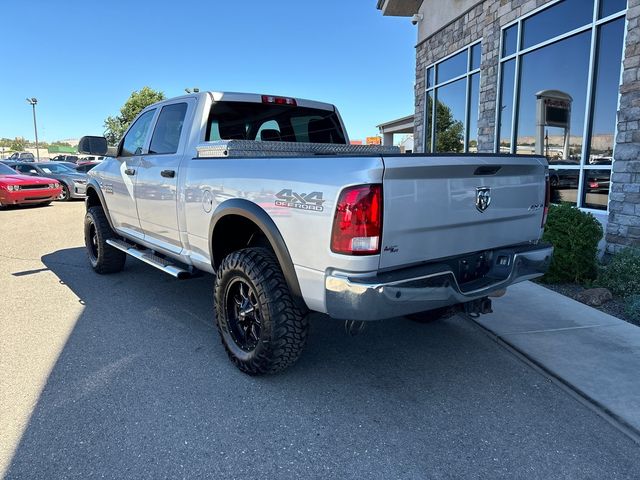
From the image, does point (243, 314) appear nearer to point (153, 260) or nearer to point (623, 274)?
point (153, 260)

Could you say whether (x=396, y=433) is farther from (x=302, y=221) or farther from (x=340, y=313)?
(x=302, y=221)

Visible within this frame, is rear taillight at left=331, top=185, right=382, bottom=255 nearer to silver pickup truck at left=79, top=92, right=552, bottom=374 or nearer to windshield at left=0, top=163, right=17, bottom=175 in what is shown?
silver pickup truck at left=79, top=92, right=552, bottom=374

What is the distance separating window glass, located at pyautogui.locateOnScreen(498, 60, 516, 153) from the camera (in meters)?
8.87

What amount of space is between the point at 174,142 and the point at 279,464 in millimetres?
3105

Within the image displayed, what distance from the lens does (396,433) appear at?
8.87 feet

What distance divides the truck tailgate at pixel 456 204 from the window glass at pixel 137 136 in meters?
3.43

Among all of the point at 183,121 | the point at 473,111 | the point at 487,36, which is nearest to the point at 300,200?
the point at 183,121

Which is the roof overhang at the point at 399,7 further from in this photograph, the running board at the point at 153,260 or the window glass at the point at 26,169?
the window glass at the point at 26,169

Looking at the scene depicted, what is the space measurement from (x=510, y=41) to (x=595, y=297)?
5.73m

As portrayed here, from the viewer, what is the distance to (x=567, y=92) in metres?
7.52

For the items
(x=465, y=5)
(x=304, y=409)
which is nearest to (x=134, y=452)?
(x=304, y=409)

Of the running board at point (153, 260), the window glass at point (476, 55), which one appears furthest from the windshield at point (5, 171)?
the window glass at point (476, 55)

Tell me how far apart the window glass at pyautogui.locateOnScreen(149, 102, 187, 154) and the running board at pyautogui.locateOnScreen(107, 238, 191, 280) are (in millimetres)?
1026

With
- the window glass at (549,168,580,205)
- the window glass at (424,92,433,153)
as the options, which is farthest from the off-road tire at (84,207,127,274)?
the window glass at (424,92,433,153)
